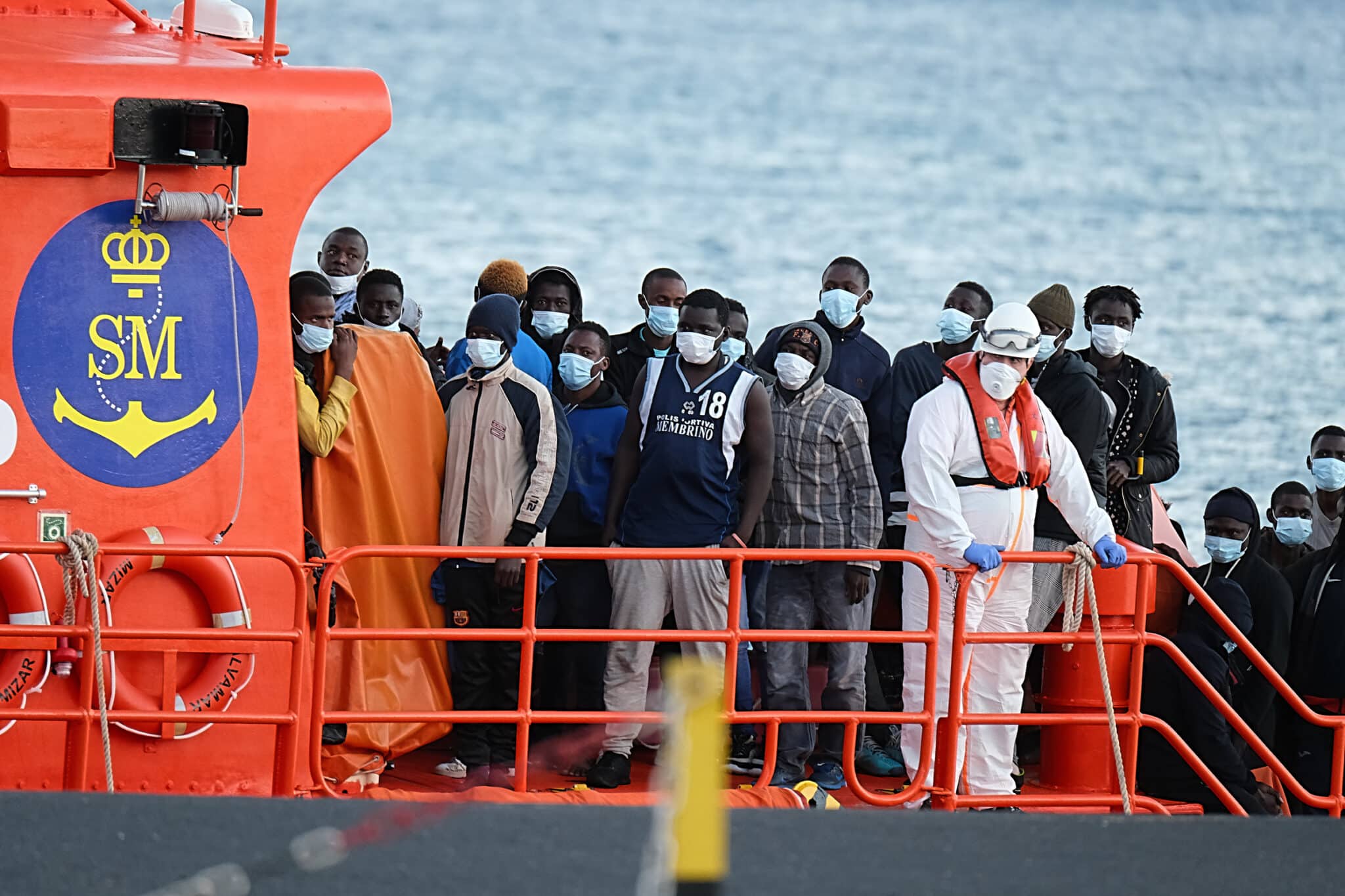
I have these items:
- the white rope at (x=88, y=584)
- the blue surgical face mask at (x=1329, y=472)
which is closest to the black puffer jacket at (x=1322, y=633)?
the blue surgical face mask at (x=1329, y=472)

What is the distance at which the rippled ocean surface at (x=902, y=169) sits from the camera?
132 ft

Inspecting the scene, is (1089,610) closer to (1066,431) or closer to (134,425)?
(1066,431)

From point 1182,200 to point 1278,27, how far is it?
24.5m

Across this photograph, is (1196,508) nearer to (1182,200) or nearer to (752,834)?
(752,834)

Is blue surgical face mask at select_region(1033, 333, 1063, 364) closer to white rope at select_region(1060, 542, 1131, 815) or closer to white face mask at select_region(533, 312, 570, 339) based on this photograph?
white rope at select_region(1060, 542, 1131, 815)

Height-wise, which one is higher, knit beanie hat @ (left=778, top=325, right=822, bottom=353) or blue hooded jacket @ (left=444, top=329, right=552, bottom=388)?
knit beanie hat @ (left=778, top=325, right=822, bottom=353)

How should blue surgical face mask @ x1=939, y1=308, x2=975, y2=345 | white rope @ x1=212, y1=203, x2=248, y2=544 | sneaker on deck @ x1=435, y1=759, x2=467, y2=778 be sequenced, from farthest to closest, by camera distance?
1. blue surgical face mask @ x1=939, y1=308, x2=975, y2=345
2. sneaker on deck @ x1=435, y1=759, x2=467, y2=778
3. white rope @ x1=212, y1=203, x2=248, y2=544

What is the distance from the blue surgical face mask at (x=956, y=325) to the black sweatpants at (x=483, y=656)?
9.00 feet

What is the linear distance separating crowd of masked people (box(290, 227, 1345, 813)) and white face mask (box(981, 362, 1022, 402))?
0.6 inches

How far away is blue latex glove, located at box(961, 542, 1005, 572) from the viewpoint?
740 cm

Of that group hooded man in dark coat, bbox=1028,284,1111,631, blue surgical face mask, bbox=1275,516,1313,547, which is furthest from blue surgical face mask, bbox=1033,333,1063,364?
blue surgical face mask, bbox=1275,516,1313,547

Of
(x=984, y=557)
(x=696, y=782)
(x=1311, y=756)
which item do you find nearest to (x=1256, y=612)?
(x=1311, y=756)

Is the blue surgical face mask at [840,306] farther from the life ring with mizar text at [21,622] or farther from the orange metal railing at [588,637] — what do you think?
the life ring with mizar text at [21,622]

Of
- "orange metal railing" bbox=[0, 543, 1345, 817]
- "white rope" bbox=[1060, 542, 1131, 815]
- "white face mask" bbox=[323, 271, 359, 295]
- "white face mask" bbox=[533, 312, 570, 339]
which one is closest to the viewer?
"orange metal railing" bbox=[0, 543, 1345, 817]
